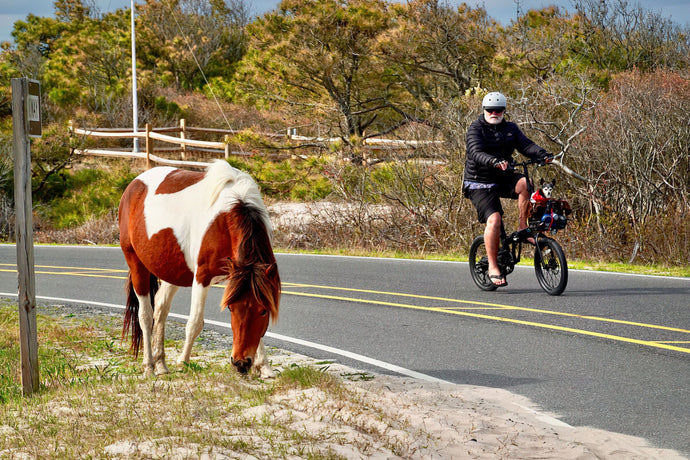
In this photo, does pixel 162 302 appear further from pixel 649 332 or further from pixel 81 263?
pixel 81 263

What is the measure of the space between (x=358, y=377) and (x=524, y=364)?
156 cm

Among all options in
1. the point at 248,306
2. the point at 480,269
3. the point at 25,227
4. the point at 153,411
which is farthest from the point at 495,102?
the point at 153,411

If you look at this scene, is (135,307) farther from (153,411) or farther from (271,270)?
(271,270)

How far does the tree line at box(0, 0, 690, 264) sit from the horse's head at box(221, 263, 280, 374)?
35.1 ft

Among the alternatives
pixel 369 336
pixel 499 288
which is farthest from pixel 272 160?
pixel 369 336

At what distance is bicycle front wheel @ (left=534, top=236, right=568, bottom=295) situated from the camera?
987 cm

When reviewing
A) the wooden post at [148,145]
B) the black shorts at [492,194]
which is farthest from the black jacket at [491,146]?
the wooden post at [148,145]

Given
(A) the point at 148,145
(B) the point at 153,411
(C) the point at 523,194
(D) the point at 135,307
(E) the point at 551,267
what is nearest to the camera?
(B) the point at 153,411

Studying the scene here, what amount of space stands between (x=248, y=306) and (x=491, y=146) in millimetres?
5555

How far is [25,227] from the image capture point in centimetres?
603

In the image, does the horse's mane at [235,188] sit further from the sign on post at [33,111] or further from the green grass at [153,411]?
the sign on post at [33,111]

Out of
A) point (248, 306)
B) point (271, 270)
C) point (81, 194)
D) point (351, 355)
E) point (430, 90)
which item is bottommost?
point (351, 355)

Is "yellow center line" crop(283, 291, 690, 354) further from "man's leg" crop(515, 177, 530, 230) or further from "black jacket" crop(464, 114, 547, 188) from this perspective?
"black jacket" crop(464, 114, 547, 188)

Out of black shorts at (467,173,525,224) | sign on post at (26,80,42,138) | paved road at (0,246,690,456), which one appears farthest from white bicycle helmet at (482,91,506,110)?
sign on post at (26,80,42,138)
